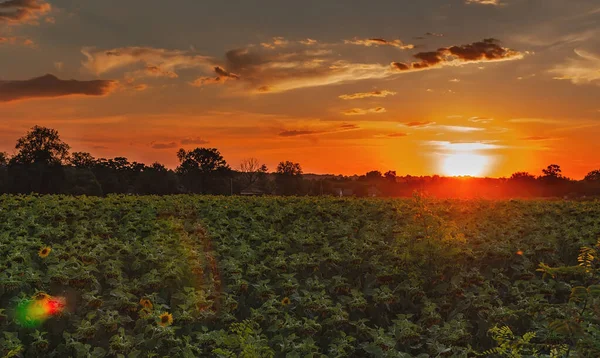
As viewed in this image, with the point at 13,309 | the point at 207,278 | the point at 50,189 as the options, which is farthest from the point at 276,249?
the point at 50,189

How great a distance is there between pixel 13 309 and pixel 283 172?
6959 centimetres

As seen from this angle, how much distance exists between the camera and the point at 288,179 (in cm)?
7269

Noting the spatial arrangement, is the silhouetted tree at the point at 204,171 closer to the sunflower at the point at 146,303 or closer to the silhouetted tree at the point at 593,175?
the silhouetted tree at the point at 593,175

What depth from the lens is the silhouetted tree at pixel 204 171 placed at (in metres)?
65.5

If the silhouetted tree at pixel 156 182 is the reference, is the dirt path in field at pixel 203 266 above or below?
below

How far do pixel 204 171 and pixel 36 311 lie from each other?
61.0 m

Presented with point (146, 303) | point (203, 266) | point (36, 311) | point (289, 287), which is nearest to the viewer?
point (36, 311)

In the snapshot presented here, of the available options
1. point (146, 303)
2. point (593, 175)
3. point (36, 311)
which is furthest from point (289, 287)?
point (593, 175)

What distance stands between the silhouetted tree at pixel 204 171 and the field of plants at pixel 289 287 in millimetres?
49598

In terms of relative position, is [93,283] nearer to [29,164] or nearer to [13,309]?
[13,309]

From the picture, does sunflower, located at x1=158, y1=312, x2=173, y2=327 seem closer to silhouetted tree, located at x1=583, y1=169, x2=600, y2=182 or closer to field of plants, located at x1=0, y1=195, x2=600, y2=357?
field of plants, located at x1=0, y1=195, x2=600, y2=357

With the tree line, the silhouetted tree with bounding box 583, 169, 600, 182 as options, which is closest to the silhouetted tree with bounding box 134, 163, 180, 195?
the tree line

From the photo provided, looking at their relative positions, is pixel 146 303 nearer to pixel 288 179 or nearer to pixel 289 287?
pixel 289 287

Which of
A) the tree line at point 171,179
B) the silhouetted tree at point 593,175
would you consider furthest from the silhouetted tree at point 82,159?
the silhouetted tree at point 593,175
